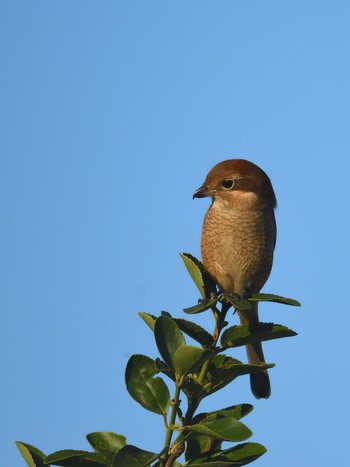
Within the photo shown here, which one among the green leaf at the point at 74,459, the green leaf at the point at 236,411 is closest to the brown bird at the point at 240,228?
the green leaf at the point at 236,411

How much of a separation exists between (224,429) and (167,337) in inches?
14.4

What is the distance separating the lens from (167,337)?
7.86ft

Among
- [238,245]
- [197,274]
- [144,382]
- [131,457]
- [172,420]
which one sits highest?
[238,245]

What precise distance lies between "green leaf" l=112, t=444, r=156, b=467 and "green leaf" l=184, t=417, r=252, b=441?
17cm

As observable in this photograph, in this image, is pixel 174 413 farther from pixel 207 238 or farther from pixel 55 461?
pixel 207 238

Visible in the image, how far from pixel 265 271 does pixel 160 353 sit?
2.16m

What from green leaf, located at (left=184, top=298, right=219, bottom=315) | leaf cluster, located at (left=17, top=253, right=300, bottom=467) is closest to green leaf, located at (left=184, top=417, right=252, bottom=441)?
leaf cluster, located at (left=17, top=253, right=300, bottom=467)

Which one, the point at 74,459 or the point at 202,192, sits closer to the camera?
the point at 74,459

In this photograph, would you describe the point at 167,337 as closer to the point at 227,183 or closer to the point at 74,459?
the point at 74,459

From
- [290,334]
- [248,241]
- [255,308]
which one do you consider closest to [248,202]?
[248,241]

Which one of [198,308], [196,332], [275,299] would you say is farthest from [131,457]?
[275,299]

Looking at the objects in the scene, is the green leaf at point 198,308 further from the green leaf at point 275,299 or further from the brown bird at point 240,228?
the brown bird at point 240,228

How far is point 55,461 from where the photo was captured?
85.6 inches

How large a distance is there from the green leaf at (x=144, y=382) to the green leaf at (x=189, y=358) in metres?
0.11
